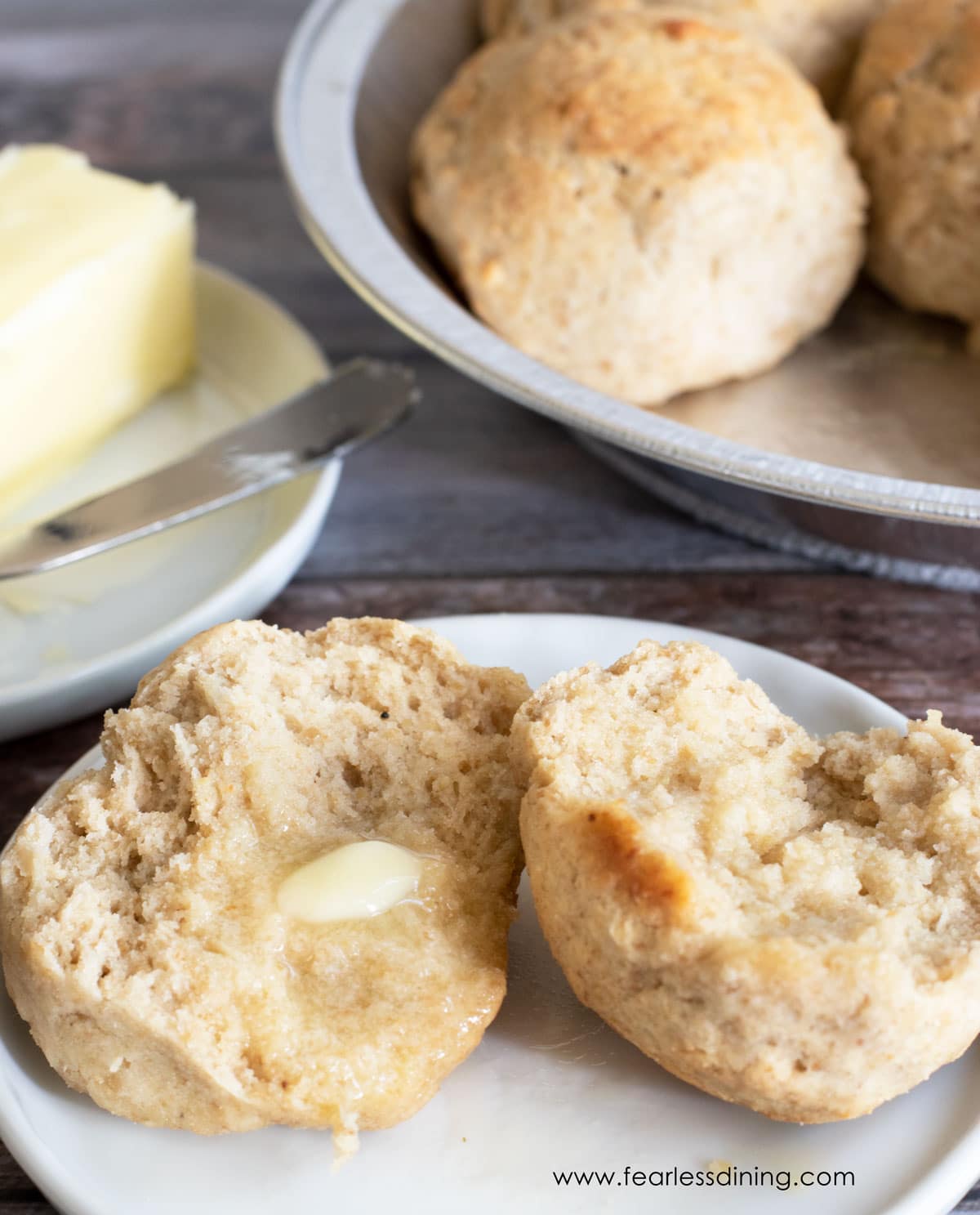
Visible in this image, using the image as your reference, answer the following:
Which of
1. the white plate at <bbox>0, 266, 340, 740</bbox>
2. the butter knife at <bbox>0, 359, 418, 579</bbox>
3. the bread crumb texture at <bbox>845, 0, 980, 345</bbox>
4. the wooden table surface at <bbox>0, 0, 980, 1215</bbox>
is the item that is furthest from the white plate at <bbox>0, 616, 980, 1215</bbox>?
the bread crumb texture at <bbox>845, 0, 980, 345</bbox>

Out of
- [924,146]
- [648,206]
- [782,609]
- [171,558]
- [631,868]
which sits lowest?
[171,558]

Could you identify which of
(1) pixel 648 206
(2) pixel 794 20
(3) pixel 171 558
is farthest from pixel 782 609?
(2) pixel 794 20

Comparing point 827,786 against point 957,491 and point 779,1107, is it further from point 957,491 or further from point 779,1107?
point 957,491

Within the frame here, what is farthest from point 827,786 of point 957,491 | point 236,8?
point 236,8

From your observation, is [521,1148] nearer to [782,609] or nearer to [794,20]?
[782,609]

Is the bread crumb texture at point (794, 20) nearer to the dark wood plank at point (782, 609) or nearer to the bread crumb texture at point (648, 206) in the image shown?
the bread crumb texture at point (648, 206)

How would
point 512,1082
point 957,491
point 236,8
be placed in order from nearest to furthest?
1. point 512,1082
2. point 957,491
3. point 236,8

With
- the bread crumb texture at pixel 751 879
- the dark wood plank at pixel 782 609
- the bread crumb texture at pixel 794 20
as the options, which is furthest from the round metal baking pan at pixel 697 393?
the bread crumb texture at pixel 751 879
